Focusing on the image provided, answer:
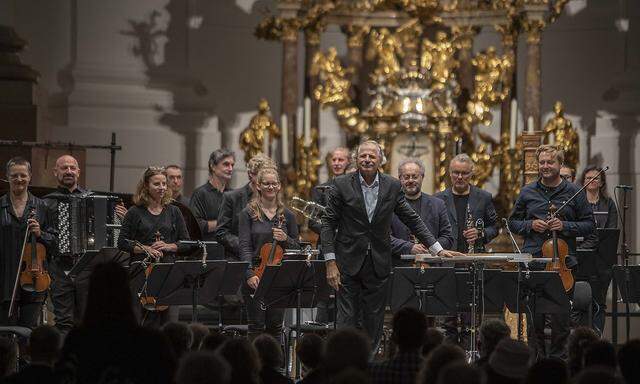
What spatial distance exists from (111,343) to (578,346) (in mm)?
2905

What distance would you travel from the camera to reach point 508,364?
251 inches

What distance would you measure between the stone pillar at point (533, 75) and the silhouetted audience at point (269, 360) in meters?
A: 9.38

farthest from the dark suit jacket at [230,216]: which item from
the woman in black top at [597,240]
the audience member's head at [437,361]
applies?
the audience member's head at [437,361]

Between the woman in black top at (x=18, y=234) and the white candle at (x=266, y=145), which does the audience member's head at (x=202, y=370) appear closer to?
the woman in black top at (x=18, y=234)

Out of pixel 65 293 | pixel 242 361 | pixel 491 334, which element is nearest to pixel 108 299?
pixel 242 361

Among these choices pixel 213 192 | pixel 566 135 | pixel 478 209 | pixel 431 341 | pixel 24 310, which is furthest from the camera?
pixel 566 135

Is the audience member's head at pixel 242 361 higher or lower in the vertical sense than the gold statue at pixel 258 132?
lower

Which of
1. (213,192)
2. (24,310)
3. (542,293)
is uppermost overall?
(213,192)

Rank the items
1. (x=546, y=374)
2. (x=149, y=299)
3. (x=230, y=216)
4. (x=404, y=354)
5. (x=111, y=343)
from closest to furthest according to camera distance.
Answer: (x=546, y=374)
(x=111, y=343)
(x=404, y=354)
(x=149, y=299)
(x=230, y=216)

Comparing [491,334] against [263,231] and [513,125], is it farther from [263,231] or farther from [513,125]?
[513,125]

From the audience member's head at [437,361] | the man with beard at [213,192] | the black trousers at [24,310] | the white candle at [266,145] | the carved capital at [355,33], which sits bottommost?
the black trousers at [24,310]

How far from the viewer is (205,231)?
40.9 feet

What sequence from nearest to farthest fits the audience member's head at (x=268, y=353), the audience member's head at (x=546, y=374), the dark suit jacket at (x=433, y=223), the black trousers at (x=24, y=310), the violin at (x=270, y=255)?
the audience member's head at (x=546, y=374) < the audience member's head at (x=268, y=353) < the black trousers at (x=24, y=310) < the violin at (x=270, y=255) < the dark suit jacket at (x=433, y=223)

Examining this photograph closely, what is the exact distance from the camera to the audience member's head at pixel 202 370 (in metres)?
5.57
